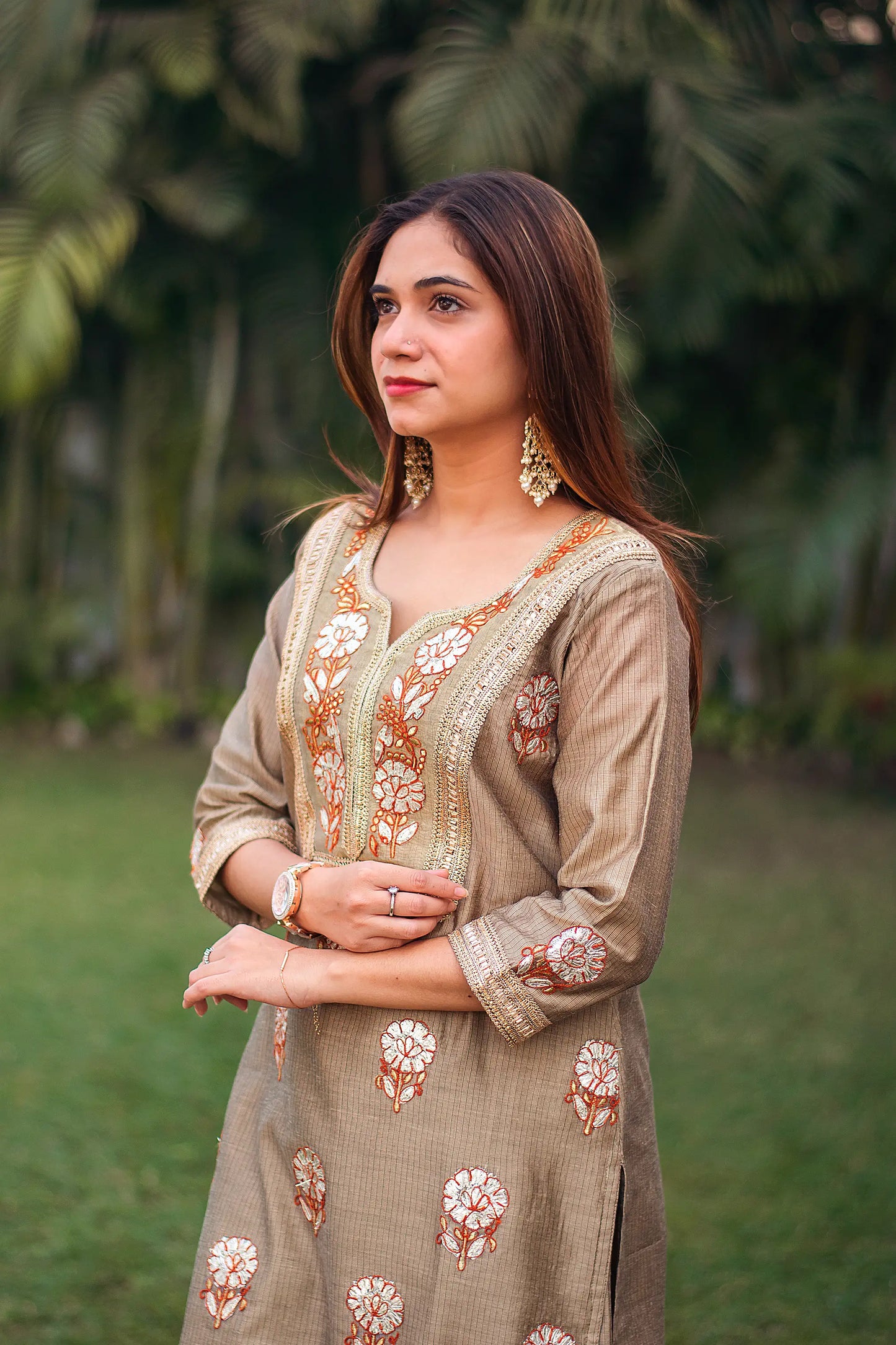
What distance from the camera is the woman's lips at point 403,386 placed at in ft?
4.54

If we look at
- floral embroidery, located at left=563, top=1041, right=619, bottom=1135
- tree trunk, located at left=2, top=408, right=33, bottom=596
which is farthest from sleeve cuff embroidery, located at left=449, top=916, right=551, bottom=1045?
tree trunk, located at left=2, top=408, right=33, bottom=596

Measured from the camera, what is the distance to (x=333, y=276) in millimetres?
5211

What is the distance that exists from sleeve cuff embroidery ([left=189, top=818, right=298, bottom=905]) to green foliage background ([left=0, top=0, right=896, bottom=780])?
153 inches

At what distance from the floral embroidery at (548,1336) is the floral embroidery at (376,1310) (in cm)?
13

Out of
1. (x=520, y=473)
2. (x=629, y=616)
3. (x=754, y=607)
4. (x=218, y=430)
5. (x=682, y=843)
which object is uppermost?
(x=520, y=473)

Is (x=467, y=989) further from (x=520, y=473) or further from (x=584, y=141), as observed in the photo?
(x=584, y=141)

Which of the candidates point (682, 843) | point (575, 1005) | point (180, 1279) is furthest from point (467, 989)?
point (682, 843)

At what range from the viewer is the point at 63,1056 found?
3.60 m

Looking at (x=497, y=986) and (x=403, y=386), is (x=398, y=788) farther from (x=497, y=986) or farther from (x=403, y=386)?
(x=403, y=386)

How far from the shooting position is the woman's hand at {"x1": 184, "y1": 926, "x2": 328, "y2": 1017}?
53.3 inches

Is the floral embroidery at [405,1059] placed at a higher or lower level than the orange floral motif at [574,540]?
lower

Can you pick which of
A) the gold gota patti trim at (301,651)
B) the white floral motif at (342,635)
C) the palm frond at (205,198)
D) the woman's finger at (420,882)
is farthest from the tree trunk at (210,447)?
the woman's finger at (420,882)

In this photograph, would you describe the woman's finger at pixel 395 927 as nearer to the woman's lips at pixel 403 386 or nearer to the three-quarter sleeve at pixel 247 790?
the three-quarter sleeve at pixel 247 790

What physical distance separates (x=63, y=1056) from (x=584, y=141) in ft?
16.3
